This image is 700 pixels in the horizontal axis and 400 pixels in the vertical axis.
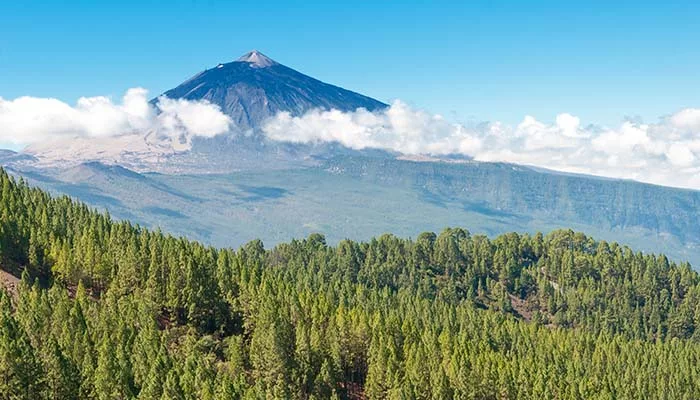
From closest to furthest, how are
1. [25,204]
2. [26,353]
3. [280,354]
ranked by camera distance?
1. [26,353]
2. [280,354]
3. [25,204]

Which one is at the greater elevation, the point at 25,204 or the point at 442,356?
the point at 25,204

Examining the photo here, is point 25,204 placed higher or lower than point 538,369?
higher

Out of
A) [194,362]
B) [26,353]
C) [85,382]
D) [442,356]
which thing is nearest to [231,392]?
[194,362]

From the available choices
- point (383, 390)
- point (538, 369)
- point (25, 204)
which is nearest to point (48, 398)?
point (383, 390)

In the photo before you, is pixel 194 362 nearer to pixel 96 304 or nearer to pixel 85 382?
pixel 85 382

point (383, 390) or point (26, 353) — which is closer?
point (26, 353)

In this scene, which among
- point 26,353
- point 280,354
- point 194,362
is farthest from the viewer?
point 280,354

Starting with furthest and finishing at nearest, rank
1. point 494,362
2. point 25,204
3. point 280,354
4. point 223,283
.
Result: 1. point 25,204
2. point 223,283
3. point 494,362
4. point 280,354

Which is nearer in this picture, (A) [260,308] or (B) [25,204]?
(A) [260,308]

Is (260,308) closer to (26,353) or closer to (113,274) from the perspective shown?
(113,274)
